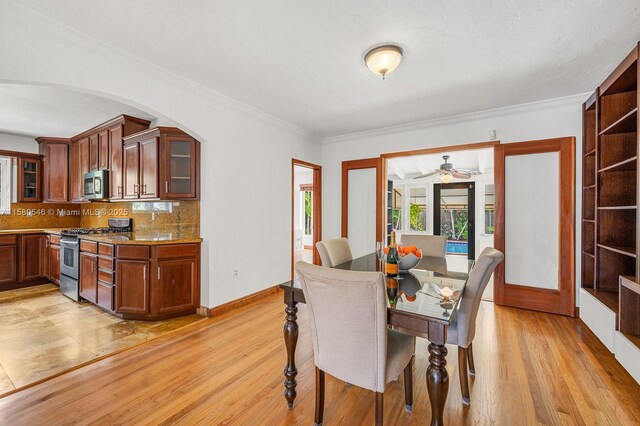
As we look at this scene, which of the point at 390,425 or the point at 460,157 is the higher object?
the point at 460,157

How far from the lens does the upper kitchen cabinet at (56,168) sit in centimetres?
473

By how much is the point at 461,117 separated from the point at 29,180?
6.95 meters

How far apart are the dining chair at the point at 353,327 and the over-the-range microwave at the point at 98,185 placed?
12.9 feet

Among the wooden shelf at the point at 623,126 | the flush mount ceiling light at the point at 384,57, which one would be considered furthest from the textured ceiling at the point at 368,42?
the wooden shelf at the point at 623,126

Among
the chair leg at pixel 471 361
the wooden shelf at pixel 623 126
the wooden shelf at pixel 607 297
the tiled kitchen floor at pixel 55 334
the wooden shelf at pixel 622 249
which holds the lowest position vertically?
the tiled kitchen floor at pixel 55 334

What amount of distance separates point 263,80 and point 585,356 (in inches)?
151

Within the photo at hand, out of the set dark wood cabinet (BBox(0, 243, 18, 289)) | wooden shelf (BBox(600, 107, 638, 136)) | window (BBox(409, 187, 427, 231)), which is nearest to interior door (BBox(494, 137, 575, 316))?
wooden shelf (BBox(600, 107, 638, 136))

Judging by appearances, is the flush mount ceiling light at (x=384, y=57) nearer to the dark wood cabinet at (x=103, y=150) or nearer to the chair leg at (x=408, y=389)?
the chair leg at (x=408, y=389)

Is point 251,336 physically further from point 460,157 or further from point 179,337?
point 460,157

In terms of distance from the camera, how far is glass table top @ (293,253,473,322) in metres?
1.40

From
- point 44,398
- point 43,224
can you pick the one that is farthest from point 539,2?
point 43,224

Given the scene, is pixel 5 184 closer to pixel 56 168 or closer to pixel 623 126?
pixel 56 168

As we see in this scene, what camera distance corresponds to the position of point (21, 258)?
4.35 meters

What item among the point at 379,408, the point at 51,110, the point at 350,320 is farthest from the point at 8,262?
the point at 379,408
